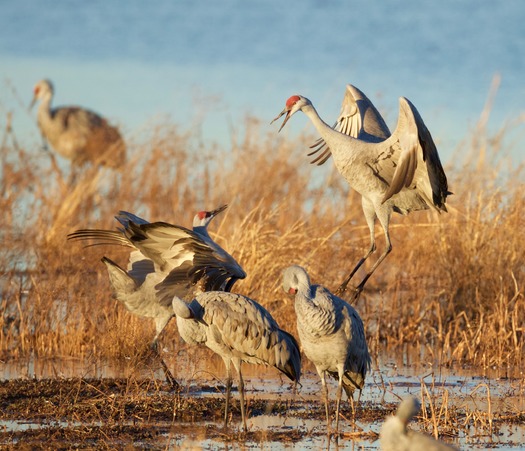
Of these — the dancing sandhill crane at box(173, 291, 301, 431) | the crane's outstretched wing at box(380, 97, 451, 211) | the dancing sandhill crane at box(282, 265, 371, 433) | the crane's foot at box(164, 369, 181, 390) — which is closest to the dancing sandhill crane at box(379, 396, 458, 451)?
the dancing sandhill crane at box(282, 265, 371, 433)

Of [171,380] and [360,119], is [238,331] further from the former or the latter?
[360,119]

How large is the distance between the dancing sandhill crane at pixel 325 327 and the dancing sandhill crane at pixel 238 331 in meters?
0.23

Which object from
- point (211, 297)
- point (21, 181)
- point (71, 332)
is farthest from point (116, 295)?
point (21, 181)

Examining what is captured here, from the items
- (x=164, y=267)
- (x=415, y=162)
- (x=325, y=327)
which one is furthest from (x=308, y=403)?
(x=415, y=162)

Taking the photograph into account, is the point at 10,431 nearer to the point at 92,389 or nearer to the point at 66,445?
the point at 66,445

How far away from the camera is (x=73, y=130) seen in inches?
675

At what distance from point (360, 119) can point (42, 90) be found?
34.7 feet

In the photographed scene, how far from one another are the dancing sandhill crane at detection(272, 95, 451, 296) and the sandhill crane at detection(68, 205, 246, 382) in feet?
3.65

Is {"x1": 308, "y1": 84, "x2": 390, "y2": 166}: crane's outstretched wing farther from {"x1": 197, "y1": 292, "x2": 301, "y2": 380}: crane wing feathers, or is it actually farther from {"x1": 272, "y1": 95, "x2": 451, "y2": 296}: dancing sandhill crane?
{"x1": 197, "y1": 292, "x2": 301, "y2": 380}: crane wing feathers

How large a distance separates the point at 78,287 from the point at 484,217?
12.7ft

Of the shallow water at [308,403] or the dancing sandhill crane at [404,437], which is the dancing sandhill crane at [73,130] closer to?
the shallow water at [308,403]

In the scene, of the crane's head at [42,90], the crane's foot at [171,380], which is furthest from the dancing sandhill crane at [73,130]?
the crane's foot at [171,380]

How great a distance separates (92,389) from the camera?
688 cm

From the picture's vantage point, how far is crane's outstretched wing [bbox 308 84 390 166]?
28.6ft
